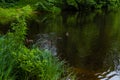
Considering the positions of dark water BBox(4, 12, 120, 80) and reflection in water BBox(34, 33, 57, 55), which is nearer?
dark water BBox(4, 12, 120, 80)

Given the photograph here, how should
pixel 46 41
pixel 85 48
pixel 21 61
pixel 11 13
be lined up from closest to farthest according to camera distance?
1. pixel 21 61
2. pixel 85 48
3. pixel 46 41
4. pixel 11 13

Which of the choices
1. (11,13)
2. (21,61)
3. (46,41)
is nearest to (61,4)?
(11,13)

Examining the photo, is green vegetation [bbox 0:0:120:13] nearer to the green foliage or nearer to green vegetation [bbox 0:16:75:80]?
the green foliage

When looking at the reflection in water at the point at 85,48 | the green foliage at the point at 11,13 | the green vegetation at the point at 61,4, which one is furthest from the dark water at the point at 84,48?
the green vegetation at the point at 61,4

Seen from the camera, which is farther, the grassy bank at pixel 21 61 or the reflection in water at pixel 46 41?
the reflection in water at pixel 46 41

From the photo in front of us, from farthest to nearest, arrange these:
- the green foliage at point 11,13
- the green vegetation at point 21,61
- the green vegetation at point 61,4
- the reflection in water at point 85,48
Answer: the green vegetation at point 61,4, the green foliage at point 11,13, the reflection in water at point 85,48, the green vegetation at point 21,61

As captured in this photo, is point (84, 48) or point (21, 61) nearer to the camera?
point (21, 61)

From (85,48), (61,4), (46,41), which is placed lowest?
(61,4)

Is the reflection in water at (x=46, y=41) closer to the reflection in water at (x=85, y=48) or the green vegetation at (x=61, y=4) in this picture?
the reflection in water at (x=85, y=48)

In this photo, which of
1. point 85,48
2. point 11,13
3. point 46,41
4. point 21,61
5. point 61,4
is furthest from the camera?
point 61,4

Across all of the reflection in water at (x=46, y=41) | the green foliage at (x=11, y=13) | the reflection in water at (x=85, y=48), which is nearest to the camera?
the reflection in water at (x=85, y=48)

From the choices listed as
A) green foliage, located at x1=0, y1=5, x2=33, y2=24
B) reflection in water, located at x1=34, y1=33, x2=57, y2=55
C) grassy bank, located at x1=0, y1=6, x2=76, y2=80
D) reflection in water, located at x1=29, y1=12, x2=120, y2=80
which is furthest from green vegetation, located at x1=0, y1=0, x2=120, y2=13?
grassy bank, located at x1=0, y1=6, x2=76, y2=80

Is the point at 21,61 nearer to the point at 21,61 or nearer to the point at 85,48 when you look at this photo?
the point at 21,61

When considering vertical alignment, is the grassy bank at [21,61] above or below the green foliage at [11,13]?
above
